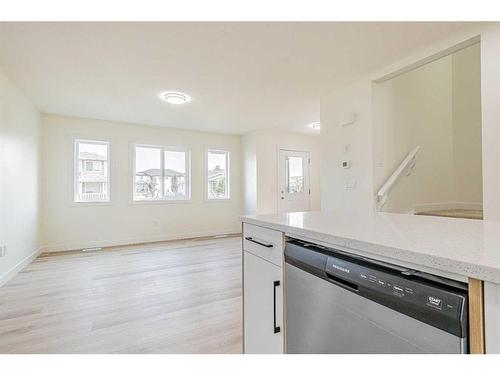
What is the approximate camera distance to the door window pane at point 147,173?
561cm

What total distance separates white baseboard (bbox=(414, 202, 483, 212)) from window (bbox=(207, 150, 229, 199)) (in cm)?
404

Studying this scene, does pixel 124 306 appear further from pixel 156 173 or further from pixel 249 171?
pixel 249 171

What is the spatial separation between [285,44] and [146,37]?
1216 mm

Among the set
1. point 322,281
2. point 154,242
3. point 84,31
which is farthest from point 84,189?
point 322,281

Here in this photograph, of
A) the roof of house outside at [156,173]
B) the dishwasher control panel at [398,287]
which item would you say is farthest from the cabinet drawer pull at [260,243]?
the roof of house outside at [156,173]

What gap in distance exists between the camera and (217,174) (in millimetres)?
6543

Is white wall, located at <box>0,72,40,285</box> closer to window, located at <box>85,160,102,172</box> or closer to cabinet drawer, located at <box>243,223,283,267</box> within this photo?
window, located at <box>85,160,102,172</box>

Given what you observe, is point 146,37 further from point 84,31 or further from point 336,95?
Answer: point 336,95

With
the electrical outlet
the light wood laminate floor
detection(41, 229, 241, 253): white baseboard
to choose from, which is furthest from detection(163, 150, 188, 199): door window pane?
the electrical outlet

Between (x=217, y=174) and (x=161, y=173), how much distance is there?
1296mm

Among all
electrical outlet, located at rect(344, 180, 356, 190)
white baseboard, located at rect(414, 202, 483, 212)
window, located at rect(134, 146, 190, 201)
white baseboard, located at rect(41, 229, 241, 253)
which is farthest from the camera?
window, located at rect(134, 146, 190, 201)

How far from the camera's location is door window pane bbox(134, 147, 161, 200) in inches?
221

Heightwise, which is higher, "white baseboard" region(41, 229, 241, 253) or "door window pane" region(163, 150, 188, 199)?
"door window pane" region(163, 150, 188, 199)

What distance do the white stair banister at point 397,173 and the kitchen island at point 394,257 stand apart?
6.25ft
